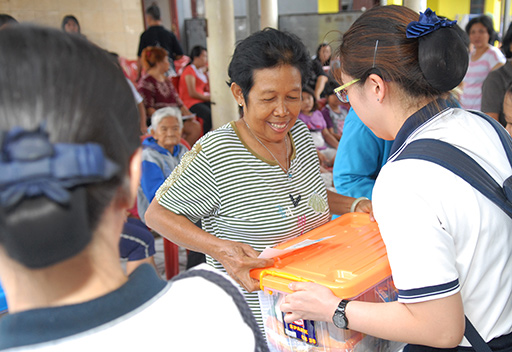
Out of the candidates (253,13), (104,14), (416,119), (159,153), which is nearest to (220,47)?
(159,153)

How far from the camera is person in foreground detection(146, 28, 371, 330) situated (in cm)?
174

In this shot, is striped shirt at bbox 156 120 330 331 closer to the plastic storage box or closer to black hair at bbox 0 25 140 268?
the plastic storage box

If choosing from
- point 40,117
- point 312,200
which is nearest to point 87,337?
point 40,117

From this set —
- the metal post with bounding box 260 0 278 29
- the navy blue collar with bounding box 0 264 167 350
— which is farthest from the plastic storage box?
the metal post with bounding box 260 0 278 29

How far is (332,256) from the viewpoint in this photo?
147 cm

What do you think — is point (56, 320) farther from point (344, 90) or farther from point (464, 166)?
point (344, 90)

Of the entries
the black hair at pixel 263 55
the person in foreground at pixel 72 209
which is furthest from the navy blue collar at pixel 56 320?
the black hair at pixel 263 55

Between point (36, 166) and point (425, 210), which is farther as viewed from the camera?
point (425, 210)

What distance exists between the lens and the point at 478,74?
18.0 feet

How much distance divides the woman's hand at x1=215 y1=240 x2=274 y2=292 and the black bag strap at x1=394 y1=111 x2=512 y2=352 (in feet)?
1.87

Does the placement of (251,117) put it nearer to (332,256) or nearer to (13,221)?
(332,256)

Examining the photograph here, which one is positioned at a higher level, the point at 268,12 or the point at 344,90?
the point at 268,12

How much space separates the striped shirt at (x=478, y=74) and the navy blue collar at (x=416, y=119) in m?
4.62

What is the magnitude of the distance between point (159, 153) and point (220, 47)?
3.26 meters
